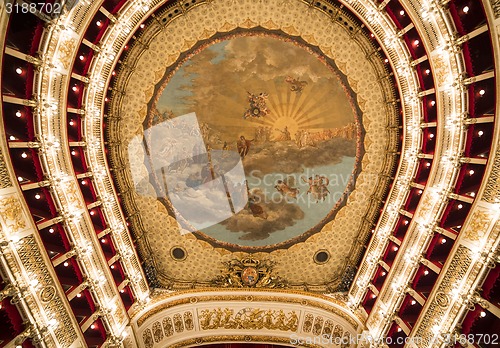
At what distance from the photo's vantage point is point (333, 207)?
63.5 ft

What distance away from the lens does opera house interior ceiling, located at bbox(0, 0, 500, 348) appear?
11664mm

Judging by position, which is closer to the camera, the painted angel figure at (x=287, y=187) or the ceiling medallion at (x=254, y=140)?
the ceiling medallion at (x=254, y=140)

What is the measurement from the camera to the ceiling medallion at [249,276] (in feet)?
63.8

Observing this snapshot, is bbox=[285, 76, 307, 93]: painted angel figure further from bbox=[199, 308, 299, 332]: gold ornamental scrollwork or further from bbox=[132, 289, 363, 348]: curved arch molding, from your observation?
bbox=[199, 308, 299, 332]: gold ornamental scrollwork

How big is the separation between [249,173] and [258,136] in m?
2.44

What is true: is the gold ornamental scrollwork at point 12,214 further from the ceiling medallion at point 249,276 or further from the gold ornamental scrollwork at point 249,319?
the ceiling medallion at point 249,276

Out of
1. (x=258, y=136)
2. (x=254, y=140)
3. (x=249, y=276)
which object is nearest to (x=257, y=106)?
(x=258, y=136)

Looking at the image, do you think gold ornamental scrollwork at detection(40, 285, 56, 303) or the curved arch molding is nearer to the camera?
gold ornamental scrollwork at detection(40, 285, 56, 303)

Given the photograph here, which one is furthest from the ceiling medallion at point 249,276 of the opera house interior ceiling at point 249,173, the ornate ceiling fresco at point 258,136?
the ornate ceiling fresco at point 258,136

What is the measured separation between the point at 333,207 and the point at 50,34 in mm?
16772

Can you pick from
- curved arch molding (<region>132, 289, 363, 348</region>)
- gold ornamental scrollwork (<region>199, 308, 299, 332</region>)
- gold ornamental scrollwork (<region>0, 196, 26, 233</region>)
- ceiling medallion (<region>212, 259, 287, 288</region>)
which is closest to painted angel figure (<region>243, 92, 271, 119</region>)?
ceiling medallion (<region>212, 259, 287, 288</region>)

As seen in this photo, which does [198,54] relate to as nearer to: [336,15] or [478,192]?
[336,15]

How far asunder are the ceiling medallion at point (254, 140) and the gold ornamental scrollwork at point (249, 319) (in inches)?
155

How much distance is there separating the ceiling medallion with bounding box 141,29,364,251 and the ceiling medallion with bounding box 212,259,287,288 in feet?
3.43
